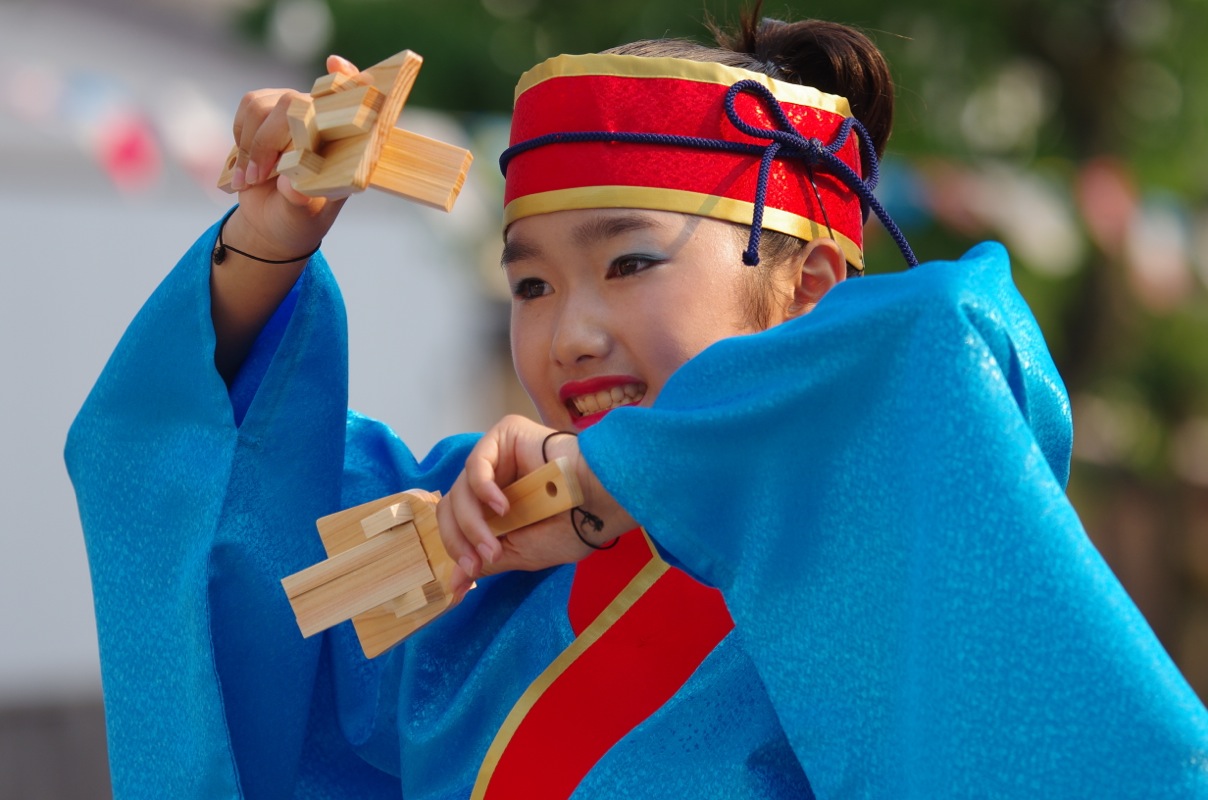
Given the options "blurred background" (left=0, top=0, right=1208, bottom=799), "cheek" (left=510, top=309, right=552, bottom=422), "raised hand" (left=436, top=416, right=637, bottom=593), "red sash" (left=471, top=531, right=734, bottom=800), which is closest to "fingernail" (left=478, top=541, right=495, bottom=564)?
"raised hand" (left=436, top=416, right=637, bottom=593)

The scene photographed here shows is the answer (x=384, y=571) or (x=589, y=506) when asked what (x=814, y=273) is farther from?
(x=384, y=571)

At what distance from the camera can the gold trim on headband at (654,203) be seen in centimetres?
131

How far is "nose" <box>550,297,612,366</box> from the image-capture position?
1.28 meters

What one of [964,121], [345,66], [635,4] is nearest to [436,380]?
[635,4]

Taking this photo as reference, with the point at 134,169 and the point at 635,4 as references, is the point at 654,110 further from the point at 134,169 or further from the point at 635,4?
the point at 635,4

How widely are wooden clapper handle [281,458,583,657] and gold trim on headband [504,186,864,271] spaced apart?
1.12ft

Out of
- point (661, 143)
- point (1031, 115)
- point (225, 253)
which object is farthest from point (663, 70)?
point (1031, 115)

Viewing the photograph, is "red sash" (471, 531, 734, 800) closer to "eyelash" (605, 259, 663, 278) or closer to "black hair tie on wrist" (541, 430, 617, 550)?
"black hair tie on wrist" (541, 430, 617, 550)

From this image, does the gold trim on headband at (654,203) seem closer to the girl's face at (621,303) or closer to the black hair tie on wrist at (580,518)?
the girl's face at (621,303)

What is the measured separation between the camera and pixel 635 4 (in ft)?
18.6

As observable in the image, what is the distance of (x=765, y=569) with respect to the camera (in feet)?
3.41

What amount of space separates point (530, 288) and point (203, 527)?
1.21 ft

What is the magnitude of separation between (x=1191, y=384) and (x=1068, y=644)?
682cm

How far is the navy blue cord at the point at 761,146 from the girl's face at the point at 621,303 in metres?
0.04
